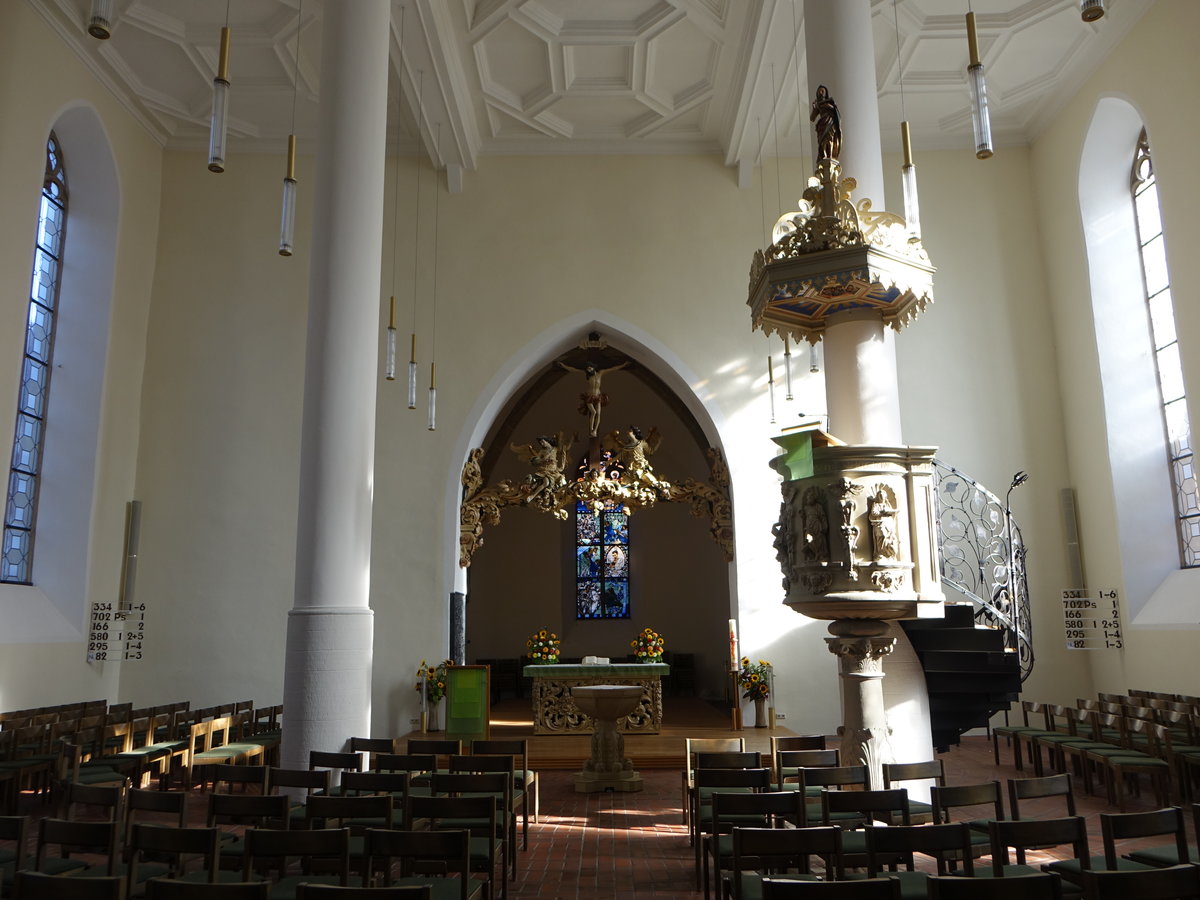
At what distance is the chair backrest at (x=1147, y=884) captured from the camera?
310 cm

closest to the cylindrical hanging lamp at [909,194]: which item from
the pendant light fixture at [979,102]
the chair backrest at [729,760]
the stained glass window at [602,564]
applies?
the pendant light fixture at [979,102]

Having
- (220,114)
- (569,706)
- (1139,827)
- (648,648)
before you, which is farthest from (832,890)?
(648,648)

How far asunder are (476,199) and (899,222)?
8214mm

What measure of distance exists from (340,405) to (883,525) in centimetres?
420

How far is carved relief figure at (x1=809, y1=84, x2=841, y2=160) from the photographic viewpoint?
5949 millimetres

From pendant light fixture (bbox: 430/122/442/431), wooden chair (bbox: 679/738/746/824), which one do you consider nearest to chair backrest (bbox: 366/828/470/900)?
wooden chair (bbox: 679/738/746/824)

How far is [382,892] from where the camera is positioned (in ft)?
10.3

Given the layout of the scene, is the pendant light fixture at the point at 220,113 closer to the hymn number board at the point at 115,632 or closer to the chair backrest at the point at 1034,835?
the chair backrest at the point at 1034,835

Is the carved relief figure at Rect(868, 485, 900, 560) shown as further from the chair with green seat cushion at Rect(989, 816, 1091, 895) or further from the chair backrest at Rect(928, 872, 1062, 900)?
the chair backrest at Rect(928, 872, 1062, 900)

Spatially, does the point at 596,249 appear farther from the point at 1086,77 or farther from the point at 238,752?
the point at 238,752

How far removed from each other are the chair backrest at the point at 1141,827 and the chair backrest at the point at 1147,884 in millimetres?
558

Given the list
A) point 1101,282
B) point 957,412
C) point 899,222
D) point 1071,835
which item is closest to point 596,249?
point 957,412

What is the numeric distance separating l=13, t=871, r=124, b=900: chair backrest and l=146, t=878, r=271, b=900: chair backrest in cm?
14

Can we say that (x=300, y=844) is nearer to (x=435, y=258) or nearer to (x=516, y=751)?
(x=516, y=751)
